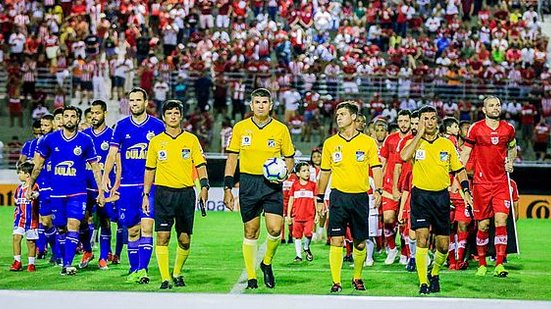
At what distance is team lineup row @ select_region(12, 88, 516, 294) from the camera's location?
10.7m

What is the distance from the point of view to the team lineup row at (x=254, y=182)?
10.7 metres

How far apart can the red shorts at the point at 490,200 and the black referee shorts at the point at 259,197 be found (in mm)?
3004

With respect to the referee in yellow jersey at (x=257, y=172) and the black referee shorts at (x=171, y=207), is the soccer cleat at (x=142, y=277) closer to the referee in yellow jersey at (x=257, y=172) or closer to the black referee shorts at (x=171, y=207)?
the black referee shorts at (x=171, y=207)

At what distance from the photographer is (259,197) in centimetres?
1068

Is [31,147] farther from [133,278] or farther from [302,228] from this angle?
[133,278]

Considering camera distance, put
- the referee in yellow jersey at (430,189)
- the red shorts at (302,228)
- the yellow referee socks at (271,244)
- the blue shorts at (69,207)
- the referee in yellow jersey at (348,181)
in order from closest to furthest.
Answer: the referee in yellow jersey at (348,181)
the referee in yellow jersey at (430,189)
the yellow referee socks at (271,244)
the blue shorts at (69,207)
the red shorts at (302,228)

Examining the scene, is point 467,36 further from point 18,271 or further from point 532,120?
point 18,271

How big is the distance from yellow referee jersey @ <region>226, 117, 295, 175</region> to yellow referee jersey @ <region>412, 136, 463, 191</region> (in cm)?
137

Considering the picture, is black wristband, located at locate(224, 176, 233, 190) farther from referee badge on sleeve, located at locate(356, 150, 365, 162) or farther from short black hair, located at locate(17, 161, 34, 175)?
short black hair, located at locate(17, 161, 34, 175)

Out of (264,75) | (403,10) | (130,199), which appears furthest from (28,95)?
(130,199)

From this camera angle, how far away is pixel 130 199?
455 inches

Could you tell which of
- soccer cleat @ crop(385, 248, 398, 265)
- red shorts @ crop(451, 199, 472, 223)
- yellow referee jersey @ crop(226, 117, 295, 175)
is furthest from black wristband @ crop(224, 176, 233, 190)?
soccer cleat @ crop(385, 248, 398, 265)

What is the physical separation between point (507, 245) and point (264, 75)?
1711cm

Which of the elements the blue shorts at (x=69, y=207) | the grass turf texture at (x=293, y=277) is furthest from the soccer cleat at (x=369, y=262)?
the blue shorts at (x=69, y=207)
